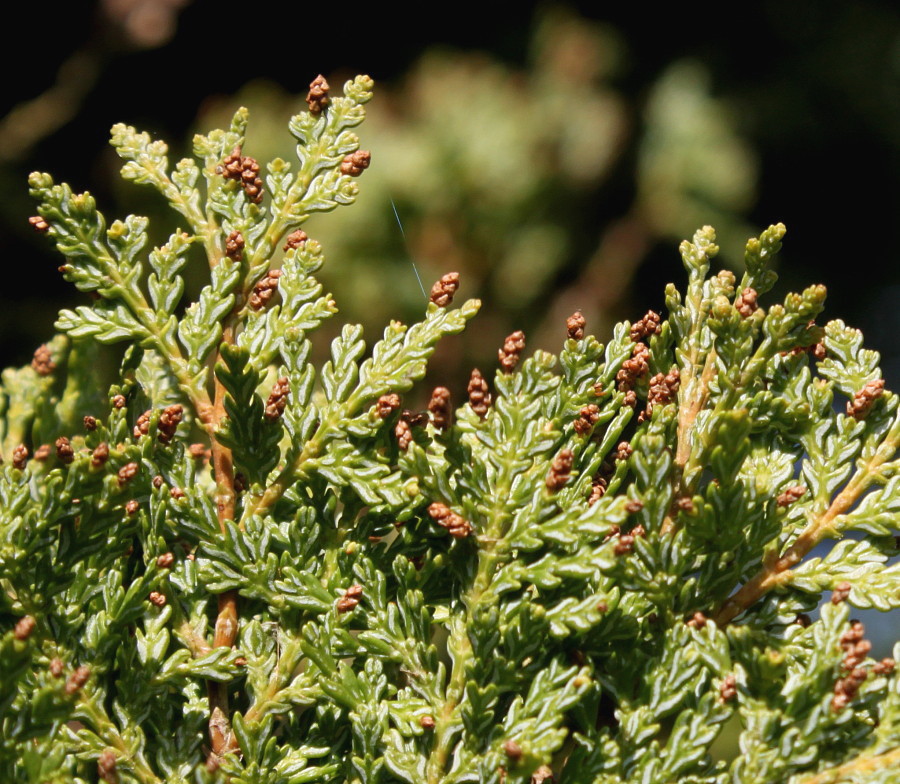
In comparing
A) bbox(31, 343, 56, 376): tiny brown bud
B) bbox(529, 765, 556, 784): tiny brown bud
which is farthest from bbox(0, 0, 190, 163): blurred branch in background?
bbox(529, 765, 556, 784): tiny brown bud

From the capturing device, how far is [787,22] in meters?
5.98

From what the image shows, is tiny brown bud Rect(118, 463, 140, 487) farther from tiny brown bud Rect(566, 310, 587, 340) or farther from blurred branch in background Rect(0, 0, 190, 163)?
blurred branch in background Rect(0, 0, 190, 163)

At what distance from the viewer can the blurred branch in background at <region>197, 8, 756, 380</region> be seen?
454cm

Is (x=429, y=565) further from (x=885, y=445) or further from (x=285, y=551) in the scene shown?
(x=885, y=445)

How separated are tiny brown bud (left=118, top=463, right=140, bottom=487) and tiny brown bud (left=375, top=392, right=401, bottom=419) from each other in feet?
0.90

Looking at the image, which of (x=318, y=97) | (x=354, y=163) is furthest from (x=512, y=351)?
(x=318, y=97)

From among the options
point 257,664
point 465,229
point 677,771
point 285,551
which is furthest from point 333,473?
point 465,229

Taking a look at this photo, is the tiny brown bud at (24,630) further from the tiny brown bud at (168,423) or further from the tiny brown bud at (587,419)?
the tiny brown bud at (587,419)

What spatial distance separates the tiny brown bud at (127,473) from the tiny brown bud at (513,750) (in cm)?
49

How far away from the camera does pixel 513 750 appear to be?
98cm

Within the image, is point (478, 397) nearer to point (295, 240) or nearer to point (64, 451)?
point (295, 240)

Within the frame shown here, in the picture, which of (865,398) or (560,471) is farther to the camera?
(865,398)

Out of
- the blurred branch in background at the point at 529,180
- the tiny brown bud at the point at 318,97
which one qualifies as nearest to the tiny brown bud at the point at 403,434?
the tiny brown bud at the point at 318,97

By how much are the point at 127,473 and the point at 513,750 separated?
50 centimetres
